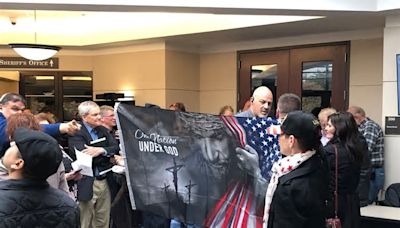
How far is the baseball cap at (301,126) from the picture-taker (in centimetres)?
276

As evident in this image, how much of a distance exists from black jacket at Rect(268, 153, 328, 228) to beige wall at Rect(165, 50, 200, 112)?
6.21 metres

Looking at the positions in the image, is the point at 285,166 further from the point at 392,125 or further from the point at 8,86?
the point at 8,86

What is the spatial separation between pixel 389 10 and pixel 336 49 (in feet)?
6.12

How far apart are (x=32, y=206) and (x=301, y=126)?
4.63 ft

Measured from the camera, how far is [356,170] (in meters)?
3.67

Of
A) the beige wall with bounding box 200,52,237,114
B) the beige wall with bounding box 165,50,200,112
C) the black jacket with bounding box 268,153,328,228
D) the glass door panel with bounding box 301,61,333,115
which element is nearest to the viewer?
the black jacket with bounding box 268,153,328,228

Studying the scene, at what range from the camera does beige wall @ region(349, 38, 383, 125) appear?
7535 millimetres

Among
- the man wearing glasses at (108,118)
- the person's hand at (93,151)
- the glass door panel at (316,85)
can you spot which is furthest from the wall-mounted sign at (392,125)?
the person's hand at (93,151)

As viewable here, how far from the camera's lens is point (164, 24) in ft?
26.9

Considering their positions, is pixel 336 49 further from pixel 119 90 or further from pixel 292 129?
pixel 292 129

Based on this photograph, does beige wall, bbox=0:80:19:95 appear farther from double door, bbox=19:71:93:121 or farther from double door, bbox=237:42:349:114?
double door, bbox=237:42:349:114

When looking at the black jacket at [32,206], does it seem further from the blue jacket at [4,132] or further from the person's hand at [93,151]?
the person's hand at [93,151]

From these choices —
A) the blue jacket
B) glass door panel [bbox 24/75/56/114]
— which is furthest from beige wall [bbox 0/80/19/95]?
the blue jacket

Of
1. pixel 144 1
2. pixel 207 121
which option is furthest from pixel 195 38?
pixel 207 121
